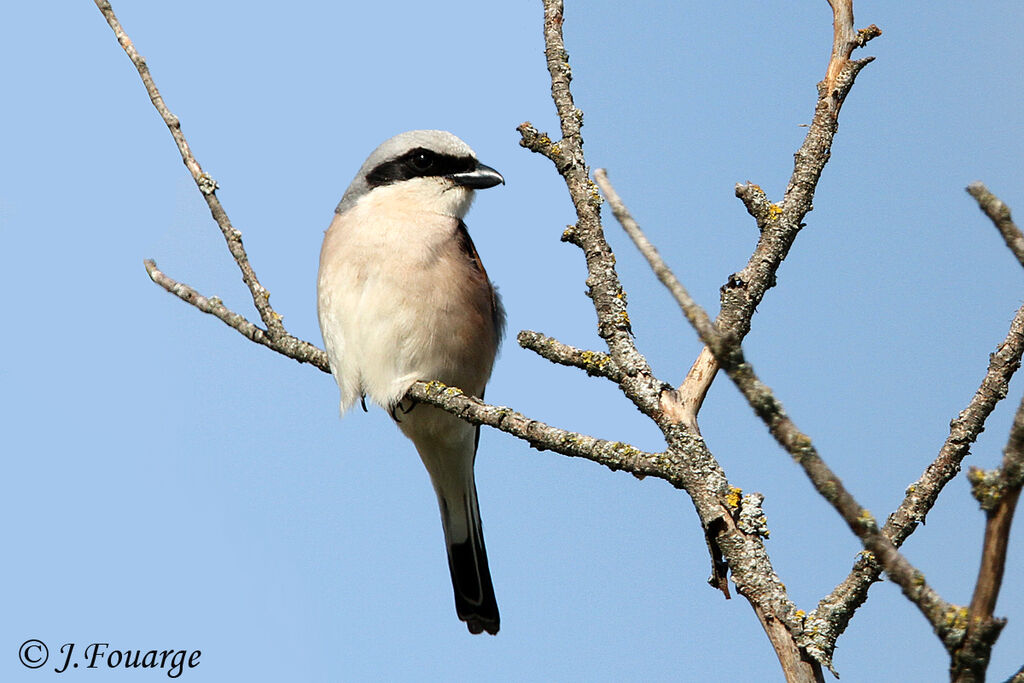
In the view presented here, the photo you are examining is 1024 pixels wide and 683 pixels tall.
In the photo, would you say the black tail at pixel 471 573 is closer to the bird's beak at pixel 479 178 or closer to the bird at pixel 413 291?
the bird at pixel 413 291

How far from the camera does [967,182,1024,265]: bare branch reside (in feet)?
5.18

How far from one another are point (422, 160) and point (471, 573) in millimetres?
2138

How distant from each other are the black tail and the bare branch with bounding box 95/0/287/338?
1.72m

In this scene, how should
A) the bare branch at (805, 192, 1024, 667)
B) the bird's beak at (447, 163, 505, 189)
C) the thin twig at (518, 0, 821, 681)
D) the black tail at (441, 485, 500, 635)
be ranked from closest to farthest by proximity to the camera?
the thin twig at (518, 0, 821, 681)
the bare branch at (805, 192, 1024, 667)
the bird's beak at (447, 163, 505, 189)
the black tail at (441, 485, 500, 635)

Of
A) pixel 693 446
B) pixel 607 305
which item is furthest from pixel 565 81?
pixel 693 446

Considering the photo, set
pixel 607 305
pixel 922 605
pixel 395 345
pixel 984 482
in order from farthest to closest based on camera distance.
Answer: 1. pixel 395 345
2. pixel 607 305
3. pixel 922 605
4. pixel 984 482

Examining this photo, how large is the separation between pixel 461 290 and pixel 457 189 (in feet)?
1.88

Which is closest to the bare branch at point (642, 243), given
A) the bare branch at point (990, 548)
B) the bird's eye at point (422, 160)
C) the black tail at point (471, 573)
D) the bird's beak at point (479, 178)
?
the bare branch at point (990, 548)

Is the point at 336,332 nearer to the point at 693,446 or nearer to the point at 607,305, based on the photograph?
the point at 607,305

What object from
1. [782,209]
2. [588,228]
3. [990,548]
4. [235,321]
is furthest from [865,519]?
[235,321]

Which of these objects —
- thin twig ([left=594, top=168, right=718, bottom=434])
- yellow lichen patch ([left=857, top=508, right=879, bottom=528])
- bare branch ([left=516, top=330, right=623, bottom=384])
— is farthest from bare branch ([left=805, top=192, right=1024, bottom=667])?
yellow lichen patch ([left=857, top=508, right=879, bottom=528])

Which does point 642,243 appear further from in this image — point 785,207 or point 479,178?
point 479,178

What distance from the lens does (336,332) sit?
4453 millimetres

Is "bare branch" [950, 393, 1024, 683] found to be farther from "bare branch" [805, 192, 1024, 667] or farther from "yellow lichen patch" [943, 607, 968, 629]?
"bare branch" [805, 192, 1024, 667]
